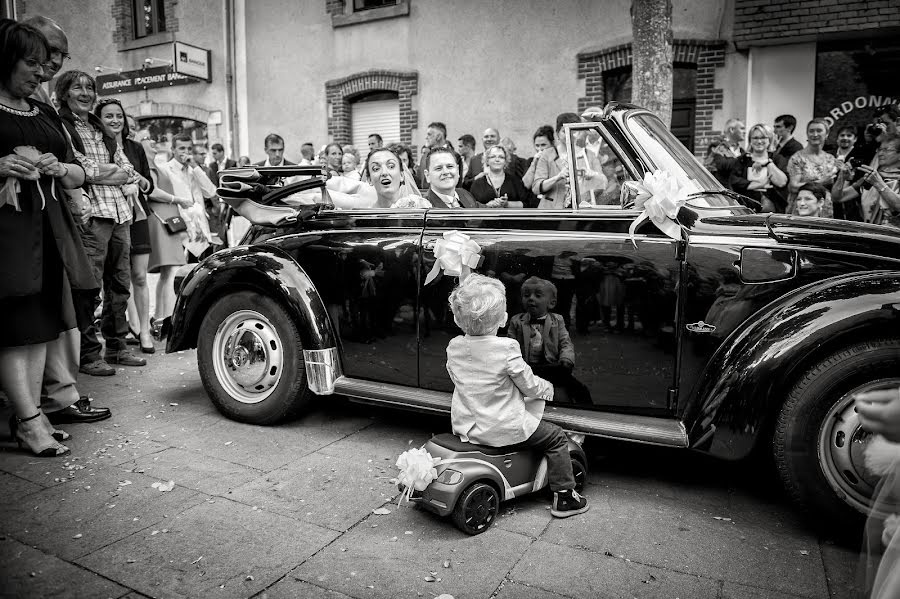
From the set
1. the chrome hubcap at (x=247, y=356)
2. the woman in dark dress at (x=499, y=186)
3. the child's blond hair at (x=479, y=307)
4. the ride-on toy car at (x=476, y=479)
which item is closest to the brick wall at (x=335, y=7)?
the woman in dark dress at (x=499, y=186)

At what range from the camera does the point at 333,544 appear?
2844 millimetres

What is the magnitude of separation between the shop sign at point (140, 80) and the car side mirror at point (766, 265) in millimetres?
15823

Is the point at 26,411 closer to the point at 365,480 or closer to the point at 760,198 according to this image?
the point at 365,480

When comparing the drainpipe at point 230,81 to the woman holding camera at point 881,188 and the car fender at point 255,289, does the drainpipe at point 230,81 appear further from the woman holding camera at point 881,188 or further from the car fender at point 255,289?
the woman holding camera at point 881,188

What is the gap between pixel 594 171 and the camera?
3.71 metres

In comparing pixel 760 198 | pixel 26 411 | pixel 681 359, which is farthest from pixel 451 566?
pixel 760 198

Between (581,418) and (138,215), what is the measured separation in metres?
4.49

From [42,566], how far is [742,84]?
11.4m

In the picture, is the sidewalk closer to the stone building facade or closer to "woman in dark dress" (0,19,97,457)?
"woman in dark dress" (0,19,97,457)

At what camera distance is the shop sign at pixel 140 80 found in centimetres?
1658

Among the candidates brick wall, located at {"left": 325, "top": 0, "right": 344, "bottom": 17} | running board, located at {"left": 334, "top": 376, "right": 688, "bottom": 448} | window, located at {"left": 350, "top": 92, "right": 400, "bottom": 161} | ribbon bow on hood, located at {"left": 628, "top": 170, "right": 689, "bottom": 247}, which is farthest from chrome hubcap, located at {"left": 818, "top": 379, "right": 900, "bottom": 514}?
brick wall, located at {"left": 325, "top": 0, "right": 344, "bottom": 17}

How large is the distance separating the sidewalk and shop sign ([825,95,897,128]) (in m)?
9.11

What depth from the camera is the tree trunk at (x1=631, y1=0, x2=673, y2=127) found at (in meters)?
7.88

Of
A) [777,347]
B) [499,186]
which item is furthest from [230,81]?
[777,347]
